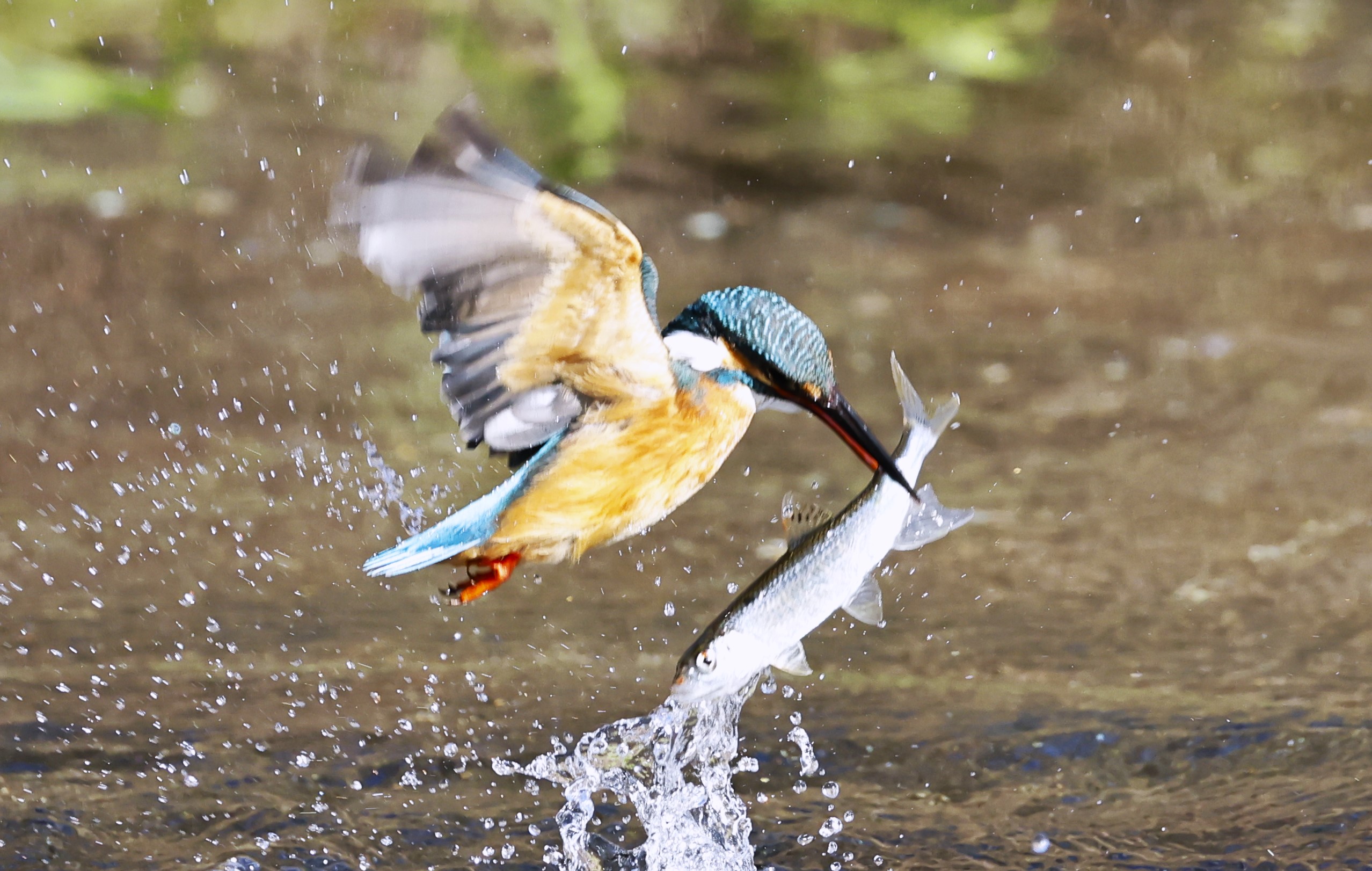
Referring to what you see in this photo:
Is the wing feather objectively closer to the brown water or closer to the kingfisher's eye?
the kingfisher's eye

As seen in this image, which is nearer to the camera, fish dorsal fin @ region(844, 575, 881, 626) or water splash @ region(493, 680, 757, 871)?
fish dorsal fin @ region(844, 575, 881, 626)

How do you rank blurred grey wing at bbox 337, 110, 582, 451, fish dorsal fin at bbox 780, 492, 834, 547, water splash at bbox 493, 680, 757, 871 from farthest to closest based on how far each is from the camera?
1. water splash at bbox 493, 680, 757, 871
2. fish dorsal fin at bbox 780, 492, 834, 547
3. blurred grey wing at bbox 337, 110, 582, 451

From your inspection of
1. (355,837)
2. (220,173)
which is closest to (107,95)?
(220,173)

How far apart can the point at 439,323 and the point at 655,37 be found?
2913mm

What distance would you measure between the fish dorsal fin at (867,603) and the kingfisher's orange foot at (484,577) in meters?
0.44

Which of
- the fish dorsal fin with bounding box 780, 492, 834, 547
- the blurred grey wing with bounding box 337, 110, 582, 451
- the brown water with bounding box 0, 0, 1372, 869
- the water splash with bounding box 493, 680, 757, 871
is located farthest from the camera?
the brown water with bounding box 0, 0, 1372, 869

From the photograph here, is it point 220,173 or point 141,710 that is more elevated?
point 220,173

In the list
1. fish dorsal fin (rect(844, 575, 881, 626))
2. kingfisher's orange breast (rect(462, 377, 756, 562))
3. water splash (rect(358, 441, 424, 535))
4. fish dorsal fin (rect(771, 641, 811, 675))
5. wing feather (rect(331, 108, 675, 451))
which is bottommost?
fish dorsal fin (rect(771, 641, 811, 675))

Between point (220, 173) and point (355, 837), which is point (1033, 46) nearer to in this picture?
point (220, 173)

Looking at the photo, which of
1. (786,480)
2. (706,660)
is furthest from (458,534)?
(786,480)

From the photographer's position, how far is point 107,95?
409 centimetres

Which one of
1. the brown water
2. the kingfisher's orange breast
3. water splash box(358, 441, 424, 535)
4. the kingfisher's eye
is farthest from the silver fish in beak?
water splash box(358, 441, 424, 535)

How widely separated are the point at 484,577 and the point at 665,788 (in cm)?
41

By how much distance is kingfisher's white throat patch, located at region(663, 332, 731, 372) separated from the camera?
174 cm
